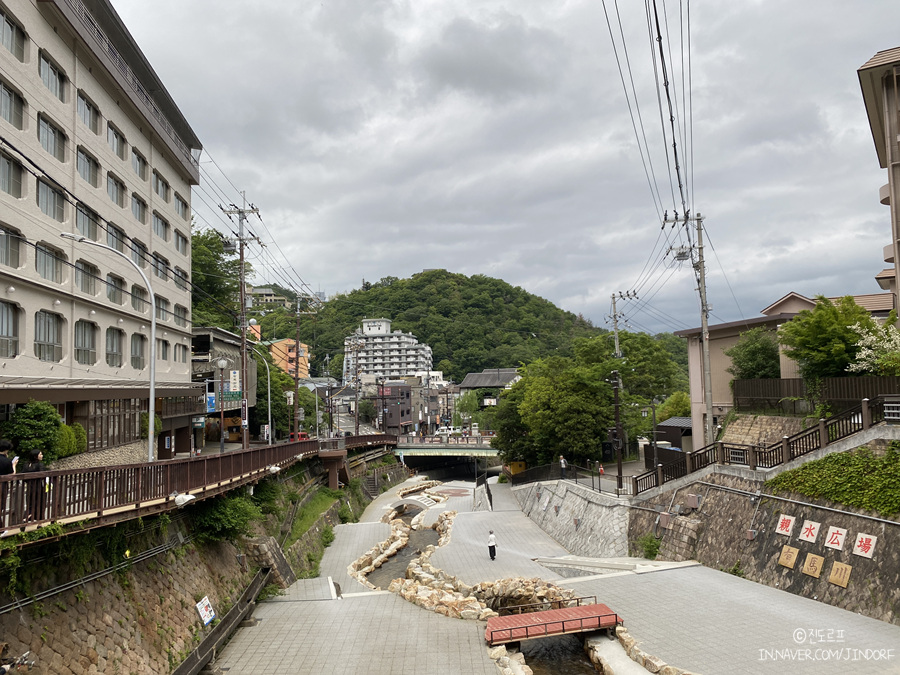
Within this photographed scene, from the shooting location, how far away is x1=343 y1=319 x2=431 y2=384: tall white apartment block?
12269 cm

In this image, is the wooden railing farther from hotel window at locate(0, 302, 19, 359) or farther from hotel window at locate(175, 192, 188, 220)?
hotel window at locate(175, 192, 188, 220)

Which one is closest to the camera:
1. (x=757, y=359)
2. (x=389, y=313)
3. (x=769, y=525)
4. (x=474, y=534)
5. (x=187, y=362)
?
(x=769, y=525)

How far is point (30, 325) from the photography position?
18328 mm

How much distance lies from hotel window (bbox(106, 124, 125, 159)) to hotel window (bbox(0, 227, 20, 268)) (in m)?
8.33

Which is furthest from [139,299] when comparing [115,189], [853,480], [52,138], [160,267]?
[853,480]

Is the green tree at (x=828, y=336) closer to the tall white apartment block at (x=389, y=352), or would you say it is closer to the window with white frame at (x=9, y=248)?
the window with white frame at (x=9, y=248)

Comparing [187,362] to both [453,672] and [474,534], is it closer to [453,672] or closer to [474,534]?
[474,534]

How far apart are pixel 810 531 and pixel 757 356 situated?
12.8m

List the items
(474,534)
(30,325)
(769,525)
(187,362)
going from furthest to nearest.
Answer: (187,362) → (474,534) → (30,325) → (769,525)

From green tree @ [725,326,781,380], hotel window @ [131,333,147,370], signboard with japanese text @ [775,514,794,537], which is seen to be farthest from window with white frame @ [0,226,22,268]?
green tree @ [725,326,781,380]

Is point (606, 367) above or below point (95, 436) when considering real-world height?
above

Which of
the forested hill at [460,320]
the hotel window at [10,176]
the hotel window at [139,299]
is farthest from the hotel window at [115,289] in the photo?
the forested hill at [460,320]

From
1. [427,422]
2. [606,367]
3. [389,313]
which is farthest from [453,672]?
[389,313]

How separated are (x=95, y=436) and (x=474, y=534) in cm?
1720
